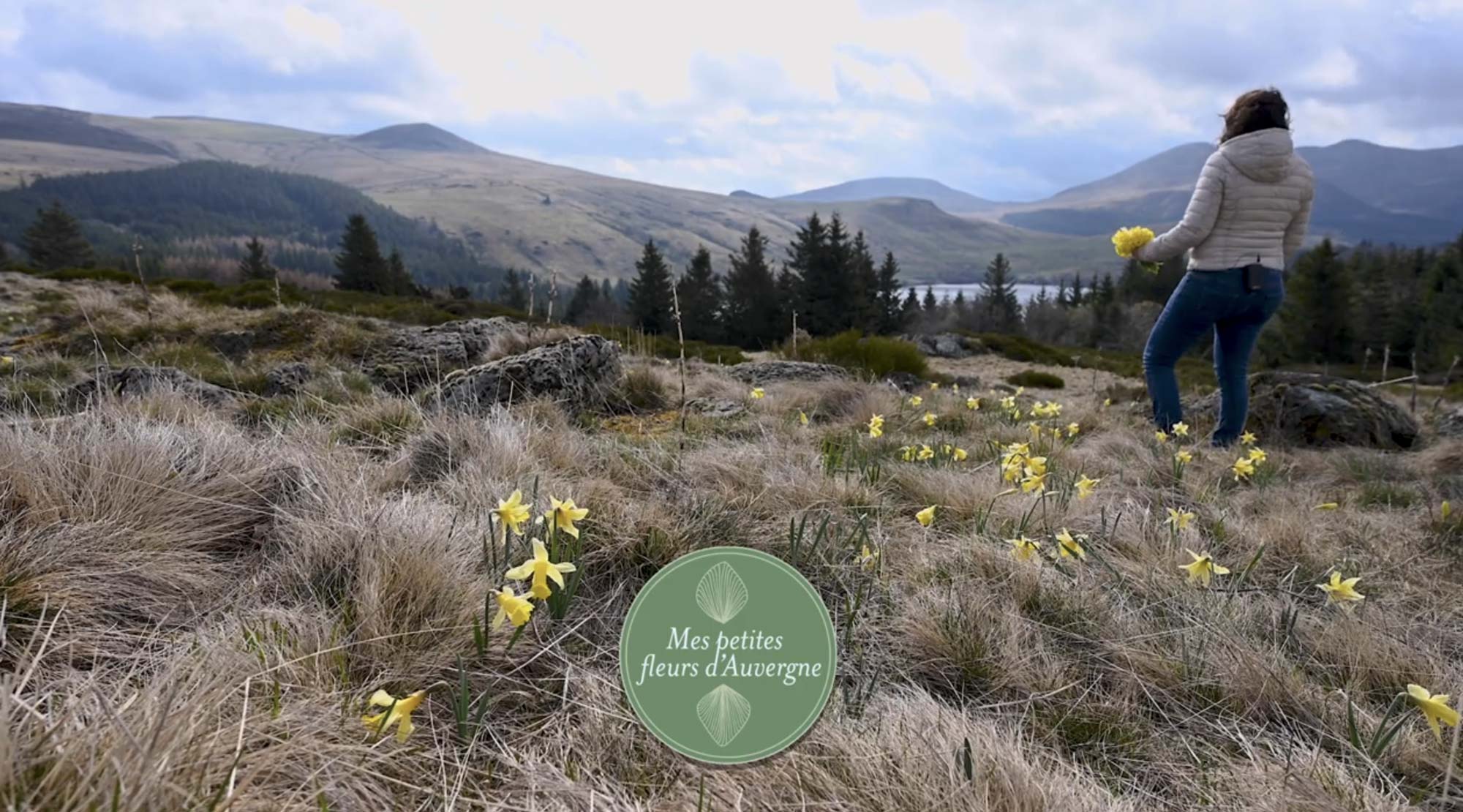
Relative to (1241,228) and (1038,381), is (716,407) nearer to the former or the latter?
(1241,228)

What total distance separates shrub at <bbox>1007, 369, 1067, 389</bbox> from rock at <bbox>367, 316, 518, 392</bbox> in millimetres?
9580

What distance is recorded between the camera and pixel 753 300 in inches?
1565

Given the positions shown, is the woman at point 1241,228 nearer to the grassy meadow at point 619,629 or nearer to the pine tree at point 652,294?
the grassy meadow at point 619,629

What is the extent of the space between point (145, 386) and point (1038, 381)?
1297 centimetres

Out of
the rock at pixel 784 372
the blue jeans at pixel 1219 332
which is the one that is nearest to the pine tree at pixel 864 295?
the rock at pixel 784 372

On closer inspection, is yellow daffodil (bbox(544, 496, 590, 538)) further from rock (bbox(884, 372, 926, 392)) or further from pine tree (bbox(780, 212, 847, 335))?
pine tree (bbox(780, 212, 847, 335))

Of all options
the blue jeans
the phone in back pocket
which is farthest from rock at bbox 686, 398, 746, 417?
the phone in back pocket

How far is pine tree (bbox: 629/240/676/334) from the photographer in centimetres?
3919

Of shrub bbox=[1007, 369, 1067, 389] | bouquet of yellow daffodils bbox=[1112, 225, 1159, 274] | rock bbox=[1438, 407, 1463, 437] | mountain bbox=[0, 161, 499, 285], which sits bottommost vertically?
shrub bbox=[1007, 369, 1067, 389]

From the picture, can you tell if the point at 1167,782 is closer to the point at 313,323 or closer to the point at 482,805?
the point at 482,805

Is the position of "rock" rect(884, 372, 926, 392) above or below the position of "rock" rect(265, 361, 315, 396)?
below

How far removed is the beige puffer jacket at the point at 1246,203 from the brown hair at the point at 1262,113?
0.06 meters

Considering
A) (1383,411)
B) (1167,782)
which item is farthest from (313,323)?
(1383,411)

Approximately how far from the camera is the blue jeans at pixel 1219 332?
4.27 m
